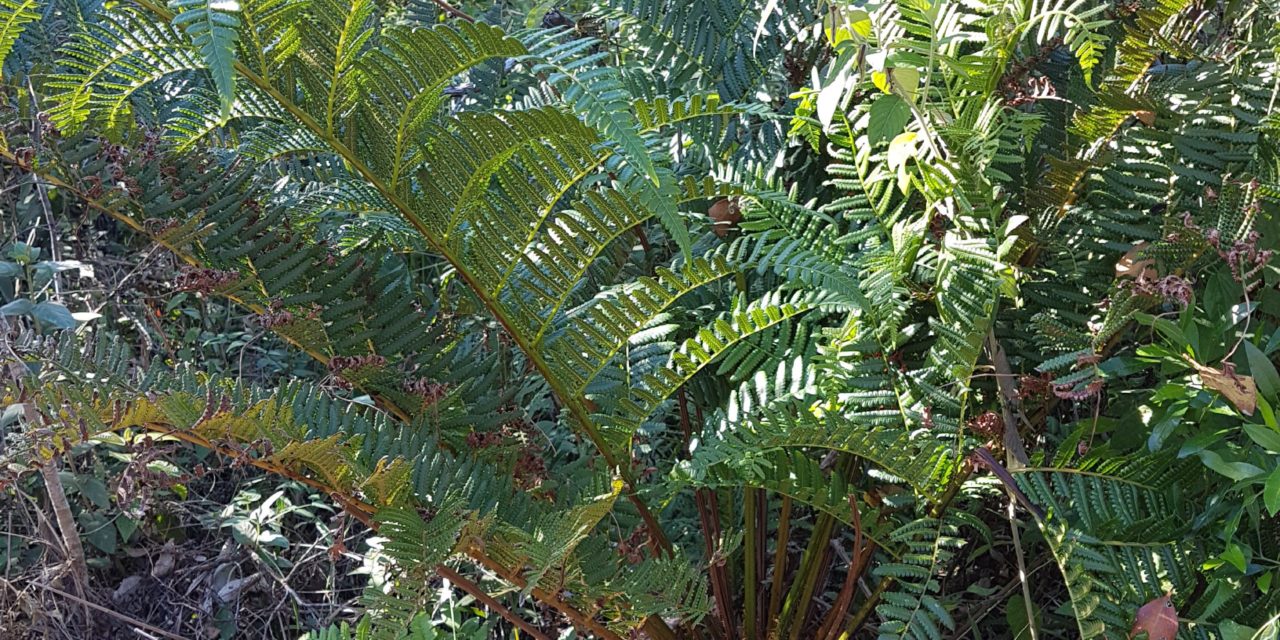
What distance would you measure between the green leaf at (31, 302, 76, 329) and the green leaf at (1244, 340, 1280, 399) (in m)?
1.52

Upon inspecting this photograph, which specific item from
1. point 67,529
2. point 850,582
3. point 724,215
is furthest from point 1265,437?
point 67,529

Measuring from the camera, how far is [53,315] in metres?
1.61

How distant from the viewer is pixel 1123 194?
1.26 m

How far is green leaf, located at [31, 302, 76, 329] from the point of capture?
1.60 metres

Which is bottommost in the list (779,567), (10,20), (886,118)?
(779,567)

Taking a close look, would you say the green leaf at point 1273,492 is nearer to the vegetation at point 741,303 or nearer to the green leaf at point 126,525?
the vegetation at point 741,303

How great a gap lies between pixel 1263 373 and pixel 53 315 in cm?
158

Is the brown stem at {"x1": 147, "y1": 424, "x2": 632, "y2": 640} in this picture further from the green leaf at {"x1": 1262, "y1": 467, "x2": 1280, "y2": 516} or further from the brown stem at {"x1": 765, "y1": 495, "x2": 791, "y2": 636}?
the green leaf at {"x1": 1262, "y1": 467, "x2": 1280, "y2": 516}

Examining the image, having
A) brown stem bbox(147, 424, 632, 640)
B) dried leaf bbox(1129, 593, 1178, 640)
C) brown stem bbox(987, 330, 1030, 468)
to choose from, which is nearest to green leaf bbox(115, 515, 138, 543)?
brown stem bbox(147, 424, 632, 640)

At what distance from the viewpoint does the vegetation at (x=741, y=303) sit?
1085 millimetres

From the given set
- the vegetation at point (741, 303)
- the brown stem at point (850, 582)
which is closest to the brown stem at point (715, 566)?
the vegetation at point (741, 303)

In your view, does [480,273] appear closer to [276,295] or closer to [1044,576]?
[276,295]

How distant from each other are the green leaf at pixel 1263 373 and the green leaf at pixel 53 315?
152cm

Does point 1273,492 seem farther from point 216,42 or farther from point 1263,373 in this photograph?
point 216,42
